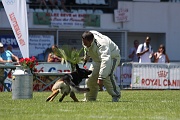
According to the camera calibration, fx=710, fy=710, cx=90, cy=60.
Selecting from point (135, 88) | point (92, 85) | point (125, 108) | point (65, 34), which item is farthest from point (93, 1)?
point (125, 108)

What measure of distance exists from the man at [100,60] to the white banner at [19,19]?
2906 millimetres

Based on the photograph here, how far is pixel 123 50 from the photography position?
32250mm

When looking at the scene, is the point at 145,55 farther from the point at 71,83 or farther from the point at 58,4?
the point at 71,83

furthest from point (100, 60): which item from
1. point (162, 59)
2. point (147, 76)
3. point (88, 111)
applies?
point (162, 59)

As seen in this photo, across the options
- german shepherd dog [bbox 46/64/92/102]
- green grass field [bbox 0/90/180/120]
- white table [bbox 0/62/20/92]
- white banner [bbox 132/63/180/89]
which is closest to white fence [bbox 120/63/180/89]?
white banner [bbox 132/63/180/89]

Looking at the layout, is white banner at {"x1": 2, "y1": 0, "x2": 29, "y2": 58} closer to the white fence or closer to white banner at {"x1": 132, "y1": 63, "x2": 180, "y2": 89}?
the white fence

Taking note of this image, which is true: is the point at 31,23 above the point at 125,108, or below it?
above

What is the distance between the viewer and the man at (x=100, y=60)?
15016 millimetres

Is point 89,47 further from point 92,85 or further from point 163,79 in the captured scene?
point 163,79

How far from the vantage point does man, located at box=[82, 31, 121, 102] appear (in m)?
15.0

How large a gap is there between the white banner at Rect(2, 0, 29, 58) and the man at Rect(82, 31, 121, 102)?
2906 millimetres

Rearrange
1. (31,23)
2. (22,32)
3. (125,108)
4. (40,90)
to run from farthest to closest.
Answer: (31,23) < (40,90) < (22,32) < (125,108)

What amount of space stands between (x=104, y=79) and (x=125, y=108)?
2.20 m

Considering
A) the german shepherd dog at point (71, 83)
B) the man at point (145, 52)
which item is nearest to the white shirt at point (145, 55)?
the man at point (145, 52)
